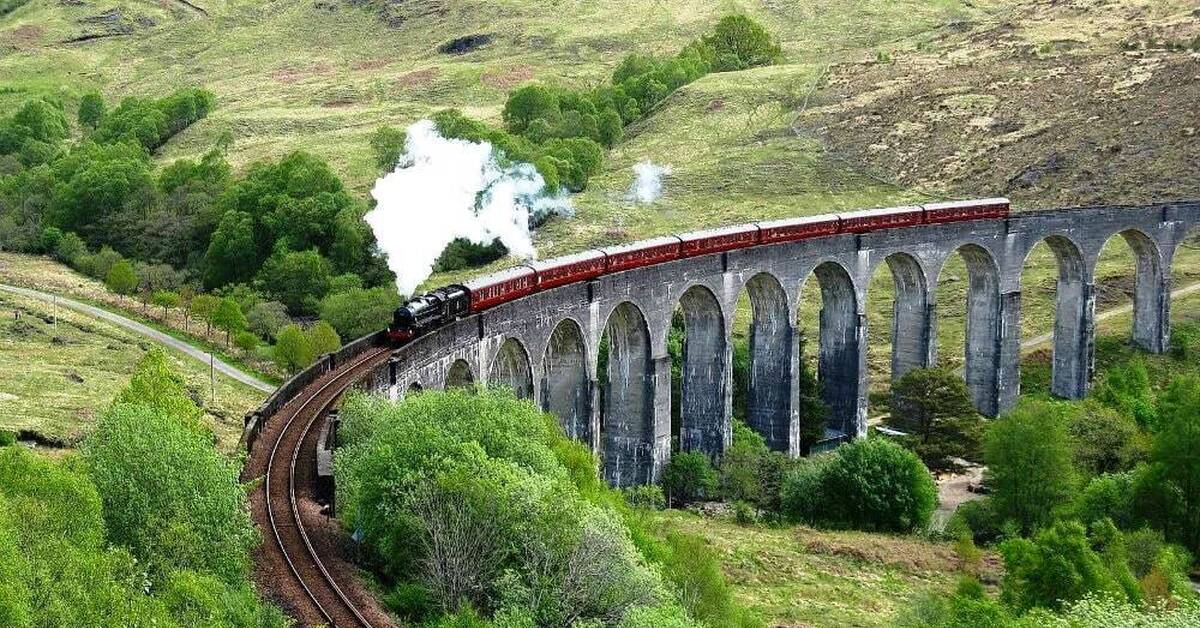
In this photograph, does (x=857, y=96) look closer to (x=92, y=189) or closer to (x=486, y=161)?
(x=486, y=161)

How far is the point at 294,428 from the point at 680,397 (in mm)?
24850

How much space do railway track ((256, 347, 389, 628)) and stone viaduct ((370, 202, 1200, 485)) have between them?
2.19m

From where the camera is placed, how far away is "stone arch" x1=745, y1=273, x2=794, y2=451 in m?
59.2

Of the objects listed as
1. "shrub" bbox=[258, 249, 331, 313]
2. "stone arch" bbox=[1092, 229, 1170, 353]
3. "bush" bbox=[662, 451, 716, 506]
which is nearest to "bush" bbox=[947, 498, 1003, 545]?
"bush" bbox=[662, 451, 716, 506]

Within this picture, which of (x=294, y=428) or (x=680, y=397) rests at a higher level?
(x=294, y=428)

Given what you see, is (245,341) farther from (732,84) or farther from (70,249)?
(732,84)

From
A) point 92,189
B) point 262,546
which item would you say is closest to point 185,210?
point 92,189

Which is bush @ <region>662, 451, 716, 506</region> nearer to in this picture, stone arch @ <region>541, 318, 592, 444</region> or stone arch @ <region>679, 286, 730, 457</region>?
stone arch @ <region>679, 286, 730, 457</region>

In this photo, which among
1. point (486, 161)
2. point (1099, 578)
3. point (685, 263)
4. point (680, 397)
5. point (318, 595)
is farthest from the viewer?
point (486, 161)

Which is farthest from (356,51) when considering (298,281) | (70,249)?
(298,281)

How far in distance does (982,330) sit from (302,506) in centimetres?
4355

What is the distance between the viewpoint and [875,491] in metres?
48.2

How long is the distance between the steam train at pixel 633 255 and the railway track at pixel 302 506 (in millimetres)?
1962

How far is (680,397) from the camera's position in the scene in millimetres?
58938
